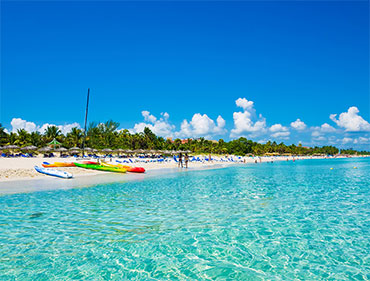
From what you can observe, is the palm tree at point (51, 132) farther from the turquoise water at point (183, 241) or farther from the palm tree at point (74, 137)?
the turquoise water at point (183, 241)

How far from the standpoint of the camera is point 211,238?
24.0ft

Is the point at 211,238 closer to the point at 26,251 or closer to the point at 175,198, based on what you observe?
the point at 26,251

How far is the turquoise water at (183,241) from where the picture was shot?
533 centimetres

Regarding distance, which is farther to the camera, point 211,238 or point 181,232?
point 181,232

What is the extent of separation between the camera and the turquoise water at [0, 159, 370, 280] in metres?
5.33

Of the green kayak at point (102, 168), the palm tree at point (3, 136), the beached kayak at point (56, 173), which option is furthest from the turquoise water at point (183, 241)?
the palm tree at point (3, 136)

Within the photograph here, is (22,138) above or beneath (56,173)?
above

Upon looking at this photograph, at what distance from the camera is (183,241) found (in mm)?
7074

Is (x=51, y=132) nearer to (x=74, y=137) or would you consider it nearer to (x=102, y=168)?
(x=74, y=137)

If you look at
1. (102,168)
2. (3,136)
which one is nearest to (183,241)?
(102,168)

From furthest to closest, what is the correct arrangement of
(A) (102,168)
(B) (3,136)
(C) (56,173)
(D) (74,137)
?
(D) (74,137), (B) (3,136), (A) (102,168), (C) (56,173)

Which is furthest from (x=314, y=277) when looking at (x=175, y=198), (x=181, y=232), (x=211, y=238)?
(x=175, y=198)

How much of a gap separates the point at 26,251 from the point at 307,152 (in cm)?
19818

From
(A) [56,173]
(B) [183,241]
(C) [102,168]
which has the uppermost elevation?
(C) [102,168]
